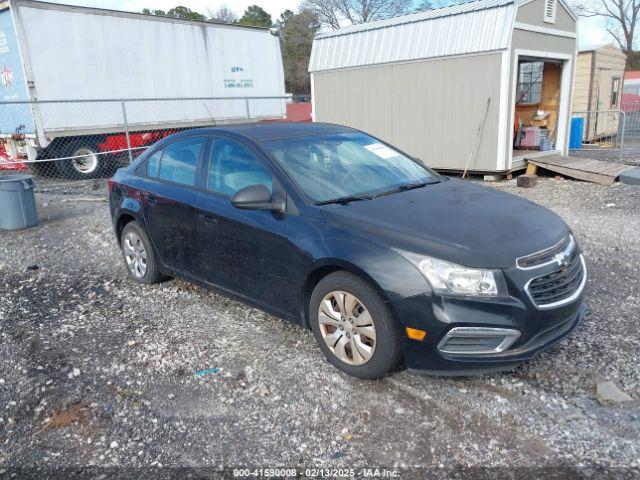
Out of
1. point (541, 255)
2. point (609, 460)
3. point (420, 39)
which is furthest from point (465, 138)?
point (609, 460)

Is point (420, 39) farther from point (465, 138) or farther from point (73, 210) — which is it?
point (73, 210)

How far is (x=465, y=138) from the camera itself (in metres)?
10.9

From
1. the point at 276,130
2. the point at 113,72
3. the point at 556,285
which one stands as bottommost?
the point at 556,285

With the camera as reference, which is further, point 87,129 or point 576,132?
point 576,132

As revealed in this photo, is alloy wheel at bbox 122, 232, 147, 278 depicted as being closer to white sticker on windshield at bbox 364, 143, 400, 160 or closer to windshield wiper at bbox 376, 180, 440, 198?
white sticker on windshield at bbox 364, 143, 400, 160

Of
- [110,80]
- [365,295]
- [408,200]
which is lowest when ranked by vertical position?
[365,295]

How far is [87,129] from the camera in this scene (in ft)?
39.9

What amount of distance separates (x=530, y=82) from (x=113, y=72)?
10.2 meters

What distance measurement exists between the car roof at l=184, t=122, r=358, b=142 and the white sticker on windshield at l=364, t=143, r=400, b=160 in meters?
0.31

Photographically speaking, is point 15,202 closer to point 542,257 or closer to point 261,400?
point 261,400

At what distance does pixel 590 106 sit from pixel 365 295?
17.2 meters

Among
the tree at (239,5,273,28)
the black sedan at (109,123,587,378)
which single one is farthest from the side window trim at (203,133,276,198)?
the tree at (239,5,273,28)

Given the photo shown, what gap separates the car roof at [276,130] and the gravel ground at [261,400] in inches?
60.9

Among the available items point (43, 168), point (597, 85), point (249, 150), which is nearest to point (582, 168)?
point (597, 85)
